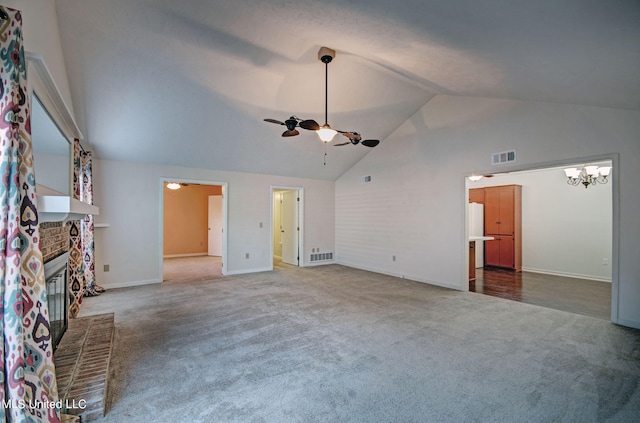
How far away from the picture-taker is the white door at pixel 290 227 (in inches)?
320

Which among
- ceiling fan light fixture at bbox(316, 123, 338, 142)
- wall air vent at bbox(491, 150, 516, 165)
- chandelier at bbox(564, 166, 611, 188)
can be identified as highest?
ceiling fan light fixture at bbox(316, 123, 338, 142)

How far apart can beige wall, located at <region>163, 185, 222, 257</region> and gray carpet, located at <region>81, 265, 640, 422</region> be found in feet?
17.0

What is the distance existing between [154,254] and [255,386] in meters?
4.69

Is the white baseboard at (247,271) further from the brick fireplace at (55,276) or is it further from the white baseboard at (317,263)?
the brick fireplace at (55,276)

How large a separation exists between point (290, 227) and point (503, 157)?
547 cm

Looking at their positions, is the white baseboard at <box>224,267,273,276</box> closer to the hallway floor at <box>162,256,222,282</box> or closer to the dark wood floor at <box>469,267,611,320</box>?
the hallway floor at <box>162,256,222,282</box>

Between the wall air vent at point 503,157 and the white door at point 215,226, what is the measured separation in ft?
26.2

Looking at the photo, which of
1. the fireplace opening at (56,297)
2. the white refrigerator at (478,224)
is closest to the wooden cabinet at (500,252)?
the white refrigerator at (478,224)

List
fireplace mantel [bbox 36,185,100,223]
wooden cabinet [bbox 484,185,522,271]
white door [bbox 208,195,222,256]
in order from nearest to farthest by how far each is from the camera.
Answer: fireplace mantel [bbox 36,185,100,223], wooden cabinet [bbox 484,185,522,271], white door [bbox 208,195,222,256]

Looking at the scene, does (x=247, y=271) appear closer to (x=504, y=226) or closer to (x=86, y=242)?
(x=86, y=242)

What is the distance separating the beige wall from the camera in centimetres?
969

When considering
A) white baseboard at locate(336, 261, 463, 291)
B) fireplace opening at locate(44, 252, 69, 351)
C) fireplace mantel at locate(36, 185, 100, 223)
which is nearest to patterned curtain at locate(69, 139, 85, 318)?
fireplace opening at locate(44, 252, 69, 351)

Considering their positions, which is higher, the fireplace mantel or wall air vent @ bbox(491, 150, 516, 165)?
wall air vent @ bbox(491, 150, 516, 165)

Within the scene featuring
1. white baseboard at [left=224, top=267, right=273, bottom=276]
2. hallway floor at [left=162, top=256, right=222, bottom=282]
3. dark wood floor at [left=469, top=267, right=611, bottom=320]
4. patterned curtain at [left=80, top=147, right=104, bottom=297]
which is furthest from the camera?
white baseboard at [left=224, top=267, right=273, bottom=276]
